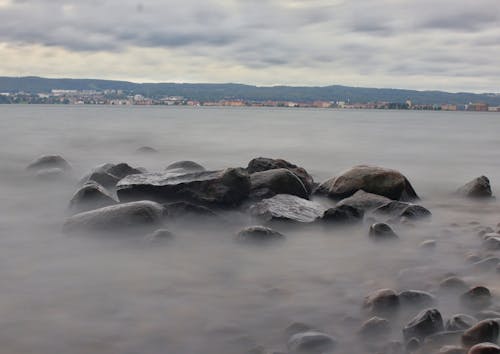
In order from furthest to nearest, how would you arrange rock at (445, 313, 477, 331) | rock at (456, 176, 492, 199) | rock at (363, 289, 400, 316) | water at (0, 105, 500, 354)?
rock at (456, 176, 492, 199), rock at (363, 289, 400, 316), water at (0, 105, 500, 354), rock at (445, 313, 477, 331)

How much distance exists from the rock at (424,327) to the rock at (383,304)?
48 centimetres

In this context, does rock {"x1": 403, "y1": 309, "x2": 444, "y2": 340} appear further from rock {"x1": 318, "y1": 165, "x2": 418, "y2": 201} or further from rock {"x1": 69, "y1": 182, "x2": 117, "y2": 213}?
rock {"x1": 318, "y1": 165, "x2": 418, "y2": 201}

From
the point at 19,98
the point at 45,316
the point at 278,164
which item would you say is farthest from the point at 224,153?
the point at 19,98

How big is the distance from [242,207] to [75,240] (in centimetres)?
281

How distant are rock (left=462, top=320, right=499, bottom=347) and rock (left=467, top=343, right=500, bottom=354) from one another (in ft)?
1.07

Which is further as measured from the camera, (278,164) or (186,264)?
(278,164)

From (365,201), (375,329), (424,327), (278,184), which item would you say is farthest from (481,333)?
(278,184)

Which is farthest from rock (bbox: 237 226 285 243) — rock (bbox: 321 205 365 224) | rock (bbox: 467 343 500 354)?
rock (bbox: 467 343 500 354)

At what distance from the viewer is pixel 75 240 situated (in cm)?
765

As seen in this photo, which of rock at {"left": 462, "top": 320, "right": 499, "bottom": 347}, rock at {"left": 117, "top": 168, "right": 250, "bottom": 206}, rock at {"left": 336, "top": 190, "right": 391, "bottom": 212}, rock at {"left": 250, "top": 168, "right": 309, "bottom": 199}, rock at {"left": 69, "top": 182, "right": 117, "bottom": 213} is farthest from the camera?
rock at {"left": 250, "top": 168, "right": 309, "bottom": 199}

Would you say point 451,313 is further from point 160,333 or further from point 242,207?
point 242,207

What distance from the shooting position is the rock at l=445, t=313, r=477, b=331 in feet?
14.4

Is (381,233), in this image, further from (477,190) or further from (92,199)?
(477,190)

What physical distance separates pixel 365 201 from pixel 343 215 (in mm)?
1112
